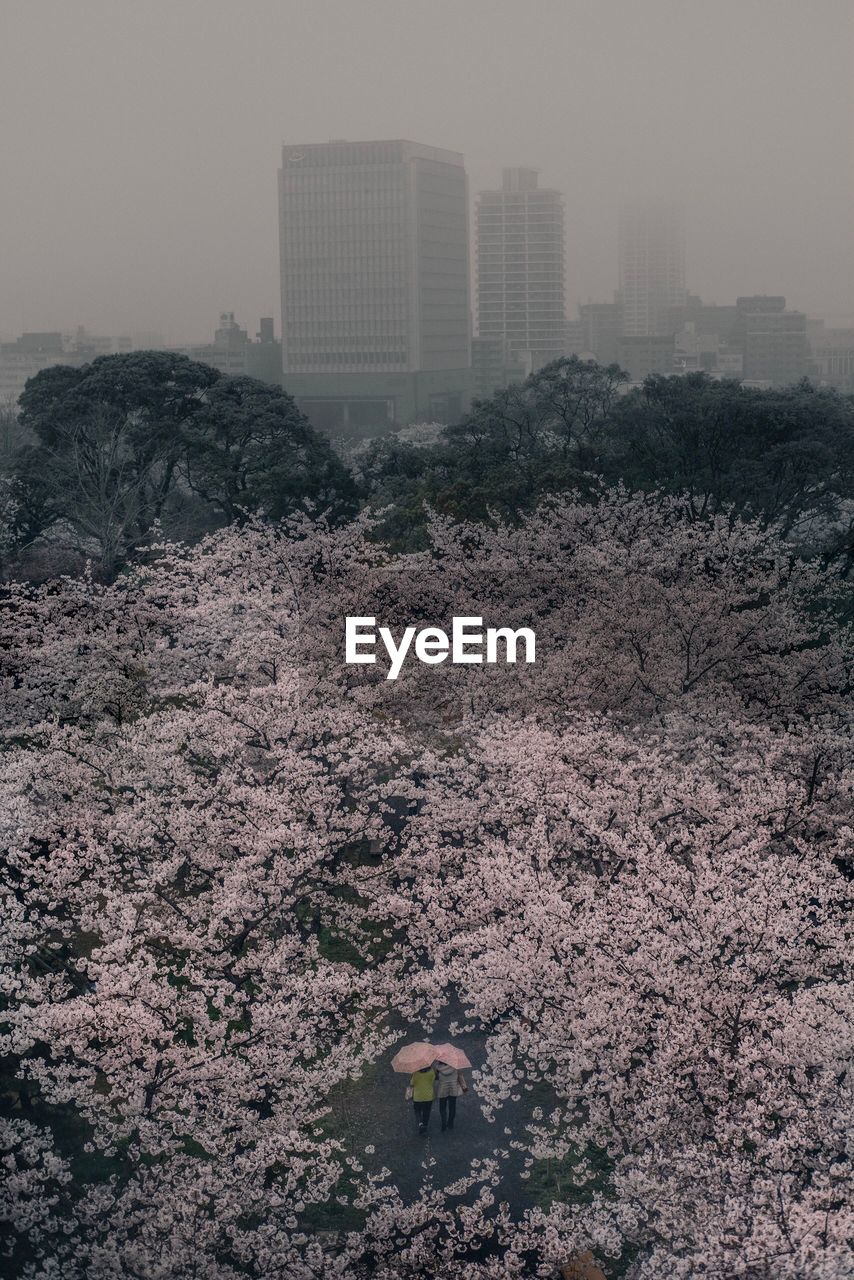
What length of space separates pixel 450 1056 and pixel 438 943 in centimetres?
185

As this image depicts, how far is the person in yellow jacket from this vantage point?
16438mm

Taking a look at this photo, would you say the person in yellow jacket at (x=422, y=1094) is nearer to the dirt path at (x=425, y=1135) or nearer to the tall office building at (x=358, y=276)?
the dirt path at (x=425, y=1135)

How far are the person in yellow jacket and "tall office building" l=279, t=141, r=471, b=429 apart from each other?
139 meters

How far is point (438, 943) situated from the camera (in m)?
18.2

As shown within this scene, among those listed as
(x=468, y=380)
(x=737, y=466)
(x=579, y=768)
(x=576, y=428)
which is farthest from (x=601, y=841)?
(x=468, y=380)

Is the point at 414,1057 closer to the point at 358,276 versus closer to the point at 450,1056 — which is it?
the point at 450,1056

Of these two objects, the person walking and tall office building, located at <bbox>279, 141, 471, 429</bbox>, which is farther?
tall office building, located at <bbox>279, 141, 471, 429</bbox>

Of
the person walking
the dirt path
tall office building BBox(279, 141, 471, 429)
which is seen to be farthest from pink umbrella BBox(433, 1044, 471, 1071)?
tall office building BBox(279, 141, 471, 429)

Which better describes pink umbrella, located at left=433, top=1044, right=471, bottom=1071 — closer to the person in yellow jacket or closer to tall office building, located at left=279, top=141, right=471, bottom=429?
the person in yellow jacket

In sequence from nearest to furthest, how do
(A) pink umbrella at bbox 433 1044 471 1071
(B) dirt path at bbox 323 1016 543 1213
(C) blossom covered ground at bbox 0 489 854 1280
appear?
(C) blossom covered ground at bbox 0 489 854 1280, (B) dirt path at bbox 323 1016 543 1213, (A) pink umbrella at bbox 433 1044 471 1071

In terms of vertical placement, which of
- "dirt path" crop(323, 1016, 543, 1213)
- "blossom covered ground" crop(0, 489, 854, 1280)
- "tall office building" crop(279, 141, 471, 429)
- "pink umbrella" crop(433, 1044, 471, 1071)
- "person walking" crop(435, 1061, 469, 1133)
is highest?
"tall office building" crop(279, 141, 471, 429)

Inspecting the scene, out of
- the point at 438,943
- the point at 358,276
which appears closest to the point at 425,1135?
the point at 438,943

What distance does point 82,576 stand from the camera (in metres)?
40.9

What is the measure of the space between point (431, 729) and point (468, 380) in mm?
160816
